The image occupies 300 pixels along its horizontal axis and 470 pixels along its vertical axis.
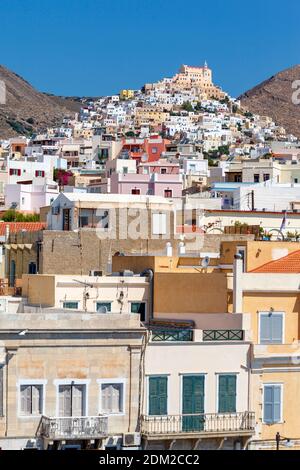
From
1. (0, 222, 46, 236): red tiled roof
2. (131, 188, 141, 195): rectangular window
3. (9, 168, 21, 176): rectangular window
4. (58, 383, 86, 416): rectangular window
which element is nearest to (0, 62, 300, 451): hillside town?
(58, 383, 86, 416): rectangular window

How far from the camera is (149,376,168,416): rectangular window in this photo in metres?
22.1

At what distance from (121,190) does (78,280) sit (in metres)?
33.9

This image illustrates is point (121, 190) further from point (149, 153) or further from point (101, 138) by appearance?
point (101, 138)

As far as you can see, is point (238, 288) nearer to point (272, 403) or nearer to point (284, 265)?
point (284, 265)

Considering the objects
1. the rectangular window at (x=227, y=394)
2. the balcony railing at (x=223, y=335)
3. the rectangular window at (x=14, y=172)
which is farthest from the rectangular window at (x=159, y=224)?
the rectangular window at (x=14, y=172)

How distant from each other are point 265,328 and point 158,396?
3.36 metres

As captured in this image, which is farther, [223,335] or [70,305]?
[70,305]

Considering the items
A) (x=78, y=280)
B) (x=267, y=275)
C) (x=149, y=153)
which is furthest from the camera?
(x=149, y=153)

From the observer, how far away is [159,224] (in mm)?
40438

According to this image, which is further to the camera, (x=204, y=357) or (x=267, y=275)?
(x=267, y=275)

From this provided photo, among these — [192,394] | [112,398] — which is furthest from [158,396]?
[112,398]

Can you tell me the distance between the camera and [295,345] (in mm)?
23469
